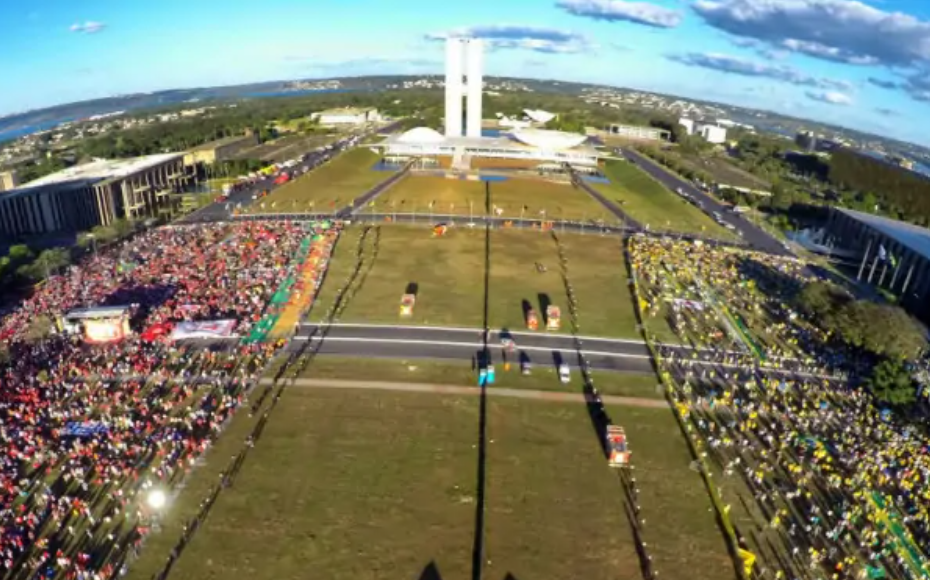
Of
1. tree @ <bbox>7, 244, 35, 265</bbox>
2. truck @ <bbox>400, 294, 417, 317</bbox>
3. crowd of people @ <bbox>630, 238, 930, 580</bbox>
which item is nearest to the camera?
crowd of people @ <bbox>630, 238, 930, 580</bbox>

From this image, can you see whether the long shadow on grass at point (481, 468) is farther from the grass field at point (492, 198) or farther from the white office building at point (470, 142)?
the white office building at point (470, 142)

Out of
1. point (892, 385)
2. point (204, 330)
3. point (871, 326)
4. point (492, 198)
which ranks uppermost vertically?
point (492, 198)

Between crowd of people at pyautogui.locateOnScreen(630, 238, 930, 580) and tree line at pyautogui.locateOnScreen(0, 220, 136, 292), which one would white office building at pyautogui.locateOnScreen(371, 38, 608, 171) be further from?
crowd of people at pyautogui.locateOnScreen(630, 238, 930, 580)

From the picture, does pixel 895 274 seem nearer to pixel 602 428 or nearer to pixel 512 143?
pixel 602 428

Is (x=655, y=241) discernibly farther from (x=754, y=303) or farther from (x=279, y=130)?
(x=279, y=130)

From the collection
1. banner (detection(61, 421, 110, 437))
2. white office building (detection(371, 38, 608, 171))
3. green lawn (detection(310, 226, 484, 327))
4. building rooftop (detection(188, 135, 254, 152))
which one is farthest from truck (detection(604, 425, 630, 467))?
building rooftop (detection(188, 135, 254, 152))

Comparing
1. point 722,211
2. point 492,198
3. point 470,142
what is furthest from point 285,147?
point 722,211
